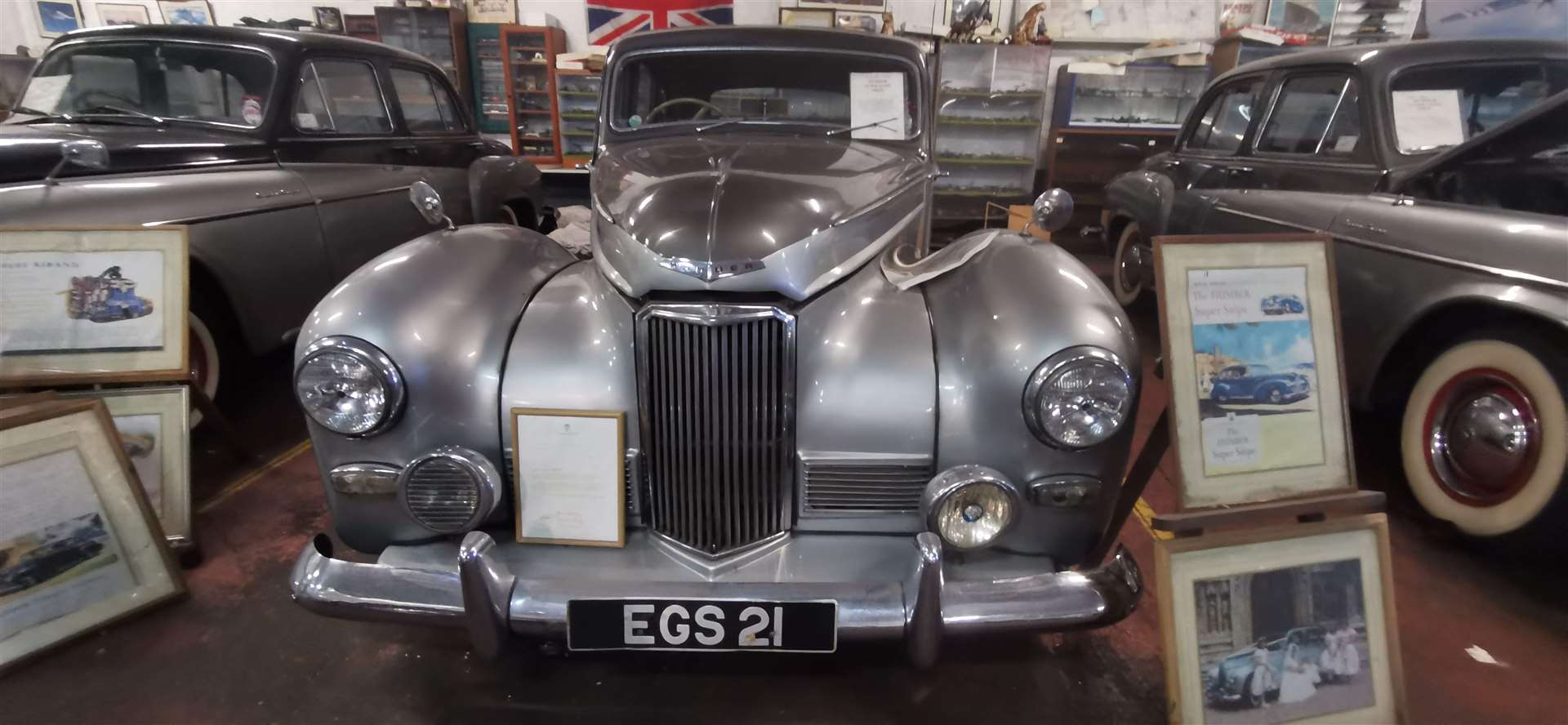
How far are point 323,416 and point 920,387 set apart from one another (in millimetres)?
1350

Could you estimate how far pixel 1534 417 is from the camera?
2.26 meters

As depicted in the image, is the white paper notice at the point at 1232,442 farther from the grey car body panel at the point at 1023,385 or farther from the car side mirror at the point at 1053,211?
the car side mirror at the point at 1053,211

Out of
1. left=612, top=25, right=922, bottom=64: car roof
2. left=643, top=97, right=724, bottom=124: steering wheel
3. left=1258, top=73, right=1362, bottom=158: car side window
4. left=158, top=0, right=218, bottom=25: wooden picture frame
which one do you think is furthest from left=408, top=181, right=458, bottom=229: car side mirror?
left=158, top=0, right=218, bottom=25: wooden picture frame

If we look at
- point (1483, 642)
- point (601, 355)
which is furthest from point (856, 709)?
point (1483, 642)

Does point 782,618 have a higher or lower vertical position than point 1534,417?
lower

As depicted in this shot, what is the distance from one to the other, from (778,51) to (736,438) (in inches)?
63.6

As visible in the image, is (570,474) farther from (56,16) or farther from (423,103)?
(56,16)

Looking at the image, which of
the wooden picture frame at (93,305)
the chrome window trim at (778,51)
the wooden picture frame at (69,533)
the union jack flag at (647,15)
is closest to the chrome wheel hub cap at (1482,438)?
the chrome window trim at (778,51)

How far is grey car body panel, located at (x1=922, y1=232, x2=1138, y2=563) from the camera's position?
160 centimetres

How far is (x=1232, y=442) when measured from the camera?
61.7 inches

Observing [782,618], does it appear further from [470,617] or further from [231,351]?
[231,351]

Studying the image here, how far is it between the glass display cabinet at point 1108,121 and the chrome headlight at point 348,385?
7332 millimetres

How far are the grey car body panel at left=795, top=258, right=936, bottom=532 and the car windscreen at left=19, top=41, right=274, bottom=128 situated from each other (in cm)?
326

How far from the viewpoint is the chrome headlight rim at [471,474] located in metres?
1.63
